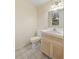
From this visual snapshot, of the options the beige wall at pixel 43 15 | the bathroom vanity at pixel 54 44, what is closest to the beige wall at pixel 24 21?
the beige wall at pixel 43 15

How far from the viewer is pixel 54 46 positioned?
8.86 feet

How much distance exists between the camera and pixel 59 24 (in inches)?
133

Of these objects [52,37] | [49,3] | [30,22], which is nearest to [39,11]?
[30,22]

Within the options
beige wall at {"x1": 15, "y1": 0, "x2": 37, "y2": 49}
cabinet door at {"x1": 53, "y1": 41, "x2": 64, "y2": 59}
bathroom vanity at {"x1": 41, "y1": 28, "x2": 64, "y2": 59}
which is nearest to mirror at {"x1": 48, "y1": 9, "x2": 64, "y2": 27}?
bathroom vanity at {"x1": 41, "y1": 28, "x2": 64, "y2": 59}

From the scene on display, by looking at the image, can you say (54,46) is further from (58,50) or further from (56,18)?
(56,18)

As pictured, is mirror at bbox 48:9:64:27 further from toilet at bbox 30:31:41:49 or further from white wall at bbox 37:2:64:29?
toilet at bbox 30:31:41:49

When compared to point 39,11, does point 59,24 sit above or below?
below

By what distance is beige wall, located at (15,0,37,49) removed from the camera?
4.12 m

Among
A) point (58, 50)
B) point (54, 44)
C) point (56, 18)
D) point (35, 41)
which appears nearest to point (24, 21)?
point (35, 41)

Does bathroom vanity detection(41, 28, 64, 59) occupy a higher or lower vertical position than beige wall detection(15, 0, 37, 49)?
lower

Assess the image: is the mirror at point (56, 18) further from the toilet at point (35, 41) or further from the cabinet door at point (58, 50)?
the cabinet door at point (58, 50)
